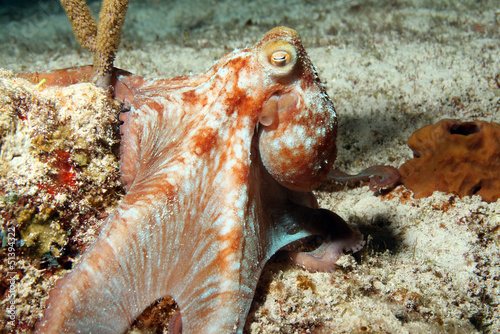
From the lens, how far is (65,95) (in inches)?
80.5

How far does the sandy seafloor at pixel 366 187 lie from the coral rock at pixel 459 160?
0.41 feet

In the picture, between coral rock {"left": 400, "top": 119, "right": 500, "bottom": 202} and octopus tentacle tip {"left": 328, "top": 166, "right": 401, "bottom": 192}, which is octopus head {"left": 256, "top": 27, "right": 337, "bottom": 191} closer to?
octopus tentacle tip {"left": 328, "top": 166, "right": 401, "bottom": 192}

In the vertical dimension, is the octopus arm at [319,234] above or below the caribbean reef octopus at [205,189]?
below

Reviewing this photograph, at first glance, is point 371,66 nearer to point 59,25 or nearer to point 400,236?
point 400,236

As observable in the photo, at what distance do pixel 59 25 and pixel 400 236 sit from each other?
586 inches

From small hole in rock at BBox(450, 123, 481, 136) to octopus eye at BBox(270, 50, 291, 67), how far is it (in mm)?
2318

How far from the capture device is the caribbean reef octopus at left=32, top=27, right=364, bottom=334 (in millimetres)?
1749

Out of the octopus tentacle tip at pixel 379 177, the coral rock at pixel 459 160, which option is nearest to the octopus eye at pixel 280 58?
the octopus tentacle tip at pixel 379 177

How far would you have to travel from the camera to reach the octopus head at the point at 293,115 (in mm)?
1915

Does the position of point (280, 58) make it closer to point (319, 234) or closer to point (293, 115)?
point (293, 115)

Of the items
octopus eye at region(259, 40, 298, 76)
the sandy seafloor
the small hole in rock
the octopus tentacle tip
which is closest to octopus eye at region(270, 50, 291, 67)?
octopus eye at region(259, 40, 298, 76)

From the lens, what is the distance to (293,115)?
6.34 ft

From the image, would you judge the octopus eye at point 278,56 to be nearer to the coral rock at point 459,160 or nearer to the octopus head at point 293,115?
the octopus head at point 293,115

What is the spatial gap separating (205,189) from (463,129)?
9.36ft
